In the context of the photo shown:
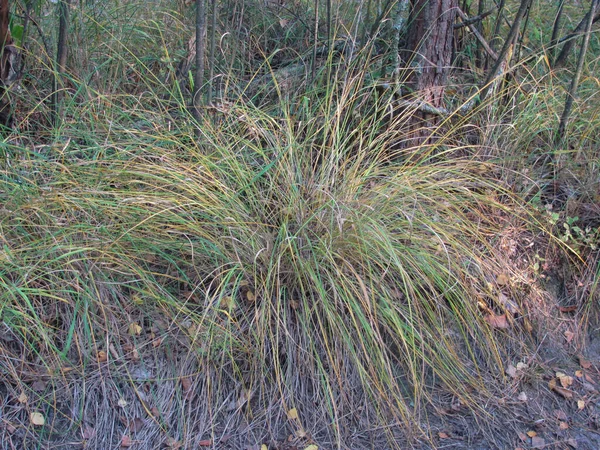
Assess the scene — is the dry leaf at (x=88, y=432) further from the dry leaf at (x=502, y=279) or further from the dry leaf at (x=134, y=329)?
the dry leaf at (x=502, y=279)

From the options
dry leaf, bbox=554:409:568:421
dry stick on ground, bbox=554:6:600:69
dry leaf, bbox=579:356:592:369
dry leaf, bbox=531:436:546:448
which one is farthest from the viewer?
dry stick on ground, bbox=554:6:600:69

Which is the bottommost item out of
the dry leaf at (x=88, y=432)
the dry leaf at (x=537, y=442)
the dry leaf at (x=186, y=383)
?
the dry leaf at (x=537, y=442)

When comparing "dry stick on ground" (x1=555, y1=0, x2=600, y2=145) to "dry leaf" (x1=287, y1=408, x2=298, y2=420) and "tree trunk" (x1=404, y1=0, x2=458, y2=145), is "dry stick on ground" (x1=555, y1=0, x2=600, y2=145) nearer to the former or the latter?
"tree trunk" (x1=404, y1=0, x2=458, y2=145)

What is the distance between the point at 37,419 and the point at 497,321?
2302 millimetres

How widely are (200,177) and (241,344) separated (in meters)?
0.84

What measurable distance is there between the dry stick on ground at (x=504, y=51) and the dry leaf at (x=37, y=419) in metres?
2.92

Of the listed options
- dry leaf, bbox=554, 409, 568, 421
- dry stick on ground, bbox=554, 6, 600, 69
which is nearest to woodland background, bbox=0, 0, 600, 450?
dry leaf, bbox=554, 409, 568, 421

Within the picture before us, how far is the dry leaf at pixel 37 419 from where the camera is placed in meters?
2.86

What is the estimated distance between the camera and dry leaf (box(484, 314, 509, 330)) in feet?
11.5

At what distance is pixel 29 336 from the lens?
9.93 ft

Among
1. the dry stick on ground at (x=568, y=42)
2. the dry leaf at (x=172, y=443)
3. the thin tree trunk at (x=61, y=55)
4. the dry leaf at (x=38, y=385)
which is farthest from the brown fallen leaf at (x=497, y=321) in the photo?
the thin tree trunk at (x=61, y=55)

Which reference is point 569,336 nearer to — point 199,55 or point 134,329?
point 134,329

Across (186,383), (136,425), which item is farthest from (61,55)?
(136,425)

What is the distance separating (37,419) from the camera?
2.87m
